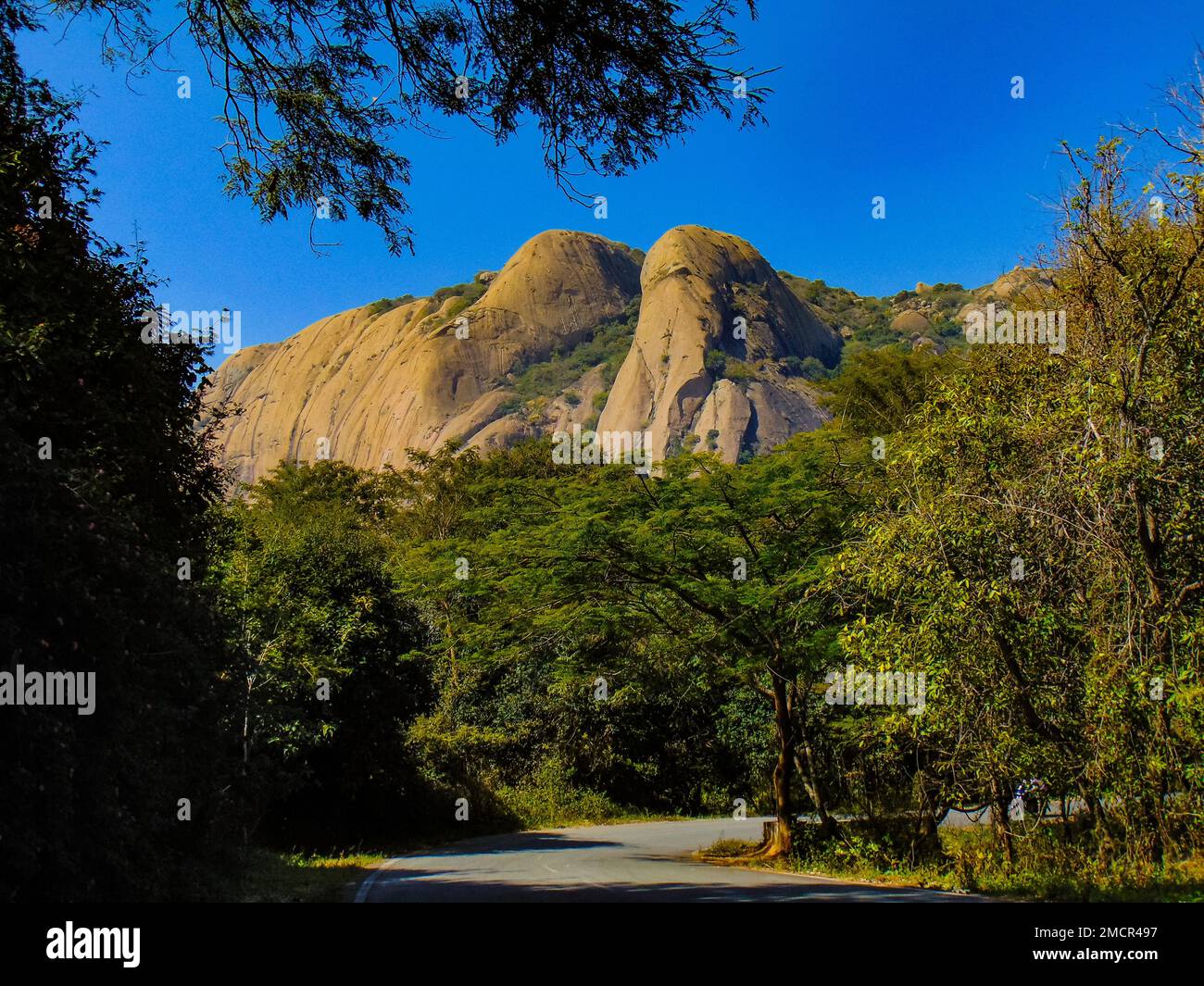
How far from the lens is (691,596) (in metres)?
15.4

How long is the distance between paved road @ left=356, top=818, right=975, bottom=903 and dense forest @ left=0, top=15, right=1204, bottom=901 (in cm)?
177

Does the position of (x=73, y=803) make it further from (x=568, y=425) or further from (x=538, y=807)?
(x=568, y=425)

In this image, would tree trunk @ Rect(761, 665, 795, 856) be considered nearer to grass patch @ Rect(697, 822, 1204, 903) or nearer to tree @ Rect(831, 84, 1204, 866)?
grass patch @ Rect(697, 822, 1204, 903)

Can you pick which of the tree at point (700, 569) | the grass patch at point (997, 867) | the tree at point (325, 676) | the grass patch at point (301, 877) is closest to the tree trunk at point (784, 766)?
the tree at point (700, 569)

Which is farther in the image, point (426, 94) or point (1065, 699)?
point (1065, 699)

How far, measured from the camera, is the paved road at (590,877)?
1062cm

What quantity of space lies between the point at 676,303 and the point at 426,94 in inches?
3830

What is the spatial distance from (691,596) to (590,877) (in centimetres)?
463

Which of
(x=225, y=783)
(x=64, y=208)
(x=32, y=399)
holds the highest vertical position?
(x=64, y=208)

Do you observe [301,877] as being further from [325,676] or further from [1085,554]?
[1085,554]

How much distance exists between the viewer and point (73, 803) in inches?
253

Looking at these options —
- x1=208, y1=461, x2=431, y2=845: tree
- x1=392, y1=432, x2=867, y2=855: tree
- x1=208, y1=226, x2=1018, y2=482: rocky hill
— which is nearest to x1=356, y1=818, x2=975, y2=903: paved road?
x1=208, y1=461, x2=431, y2=845: tree

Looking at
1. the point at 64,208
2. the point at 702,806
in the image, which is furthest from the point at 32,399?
the point at 702,806

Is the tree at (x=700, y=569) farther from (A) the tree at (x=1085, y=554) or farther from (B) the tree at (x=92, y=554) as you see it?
(B) the tree at (x=92, y=554)
